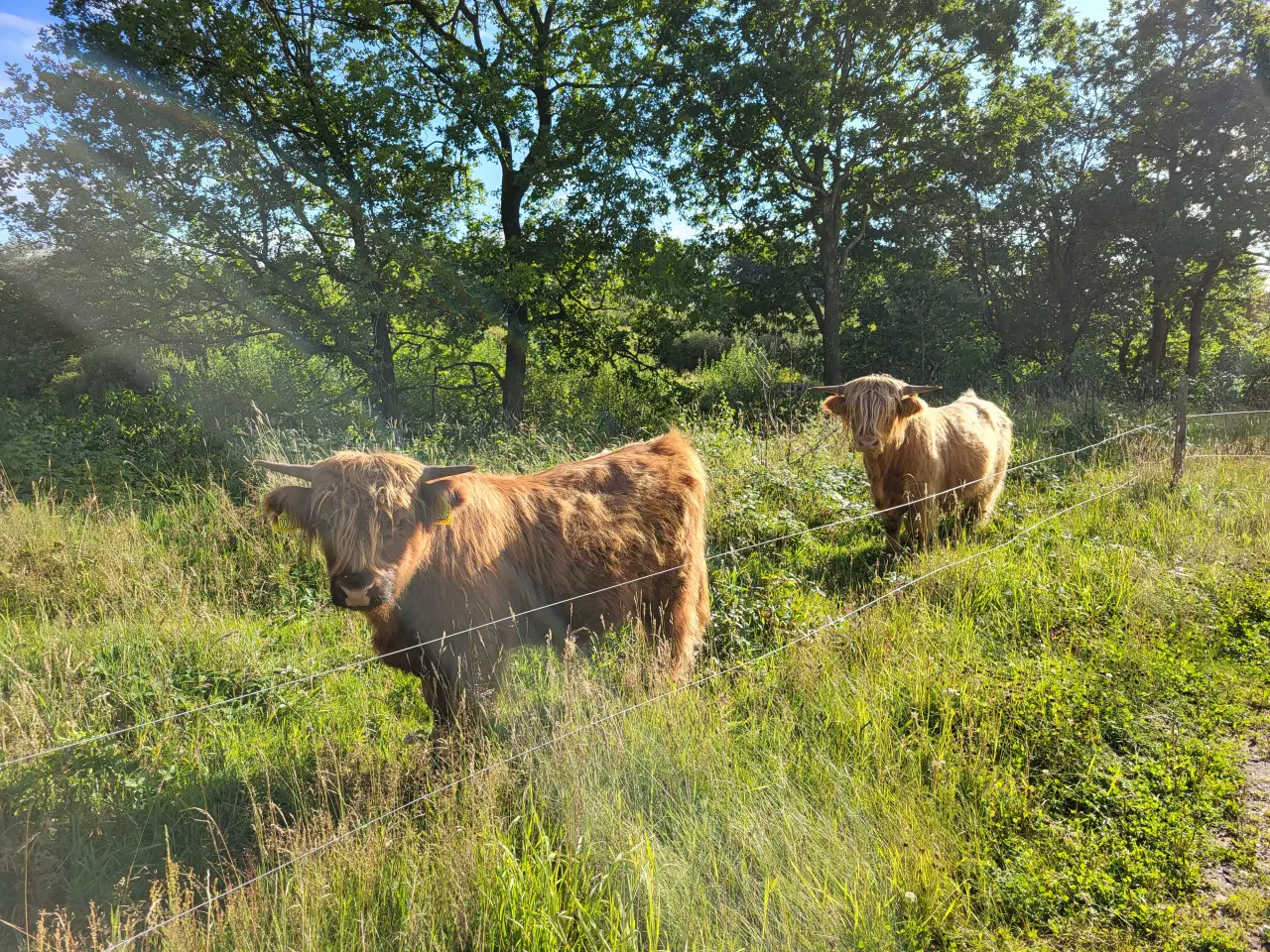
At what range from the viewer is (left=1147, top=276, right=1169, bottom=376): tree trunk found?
829 inches

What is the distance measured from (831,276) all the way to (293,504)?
1827 centimetres

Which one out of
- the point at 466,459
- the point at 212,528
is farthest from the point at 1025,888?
the point at 466,459

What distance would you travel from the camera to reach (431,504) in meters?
3.00

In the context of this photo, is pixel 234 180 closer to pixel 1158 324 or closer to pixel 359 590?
pixel 359 590

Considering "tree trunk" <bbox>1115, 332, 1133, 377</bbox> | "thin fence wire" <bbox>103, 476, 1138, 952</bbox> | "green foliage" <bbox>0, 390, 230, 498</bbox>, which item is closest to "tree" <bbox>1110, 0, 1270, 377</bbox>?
"tree trunk" <bbox>1115, 332, 1133, 377</bbox>

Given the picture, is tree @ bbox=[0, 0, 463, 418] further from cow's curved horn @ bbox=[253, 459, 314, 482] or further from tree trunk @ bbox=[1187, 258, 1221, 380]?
tree trunk @ bbox=[1187, 258, 1221, 380]

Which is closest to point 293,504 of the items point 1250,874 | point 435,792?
point 435,792

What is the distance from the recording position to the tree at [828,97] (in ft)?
50.2

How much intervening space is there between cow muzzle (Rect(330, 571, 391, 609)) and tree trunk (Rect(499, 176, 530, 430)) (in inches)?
462

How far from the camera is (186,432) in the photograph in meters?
9.38

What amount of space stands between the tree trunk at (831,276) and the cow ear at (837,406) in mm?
12645

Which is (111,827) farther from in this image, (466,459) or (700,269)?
(700,269)

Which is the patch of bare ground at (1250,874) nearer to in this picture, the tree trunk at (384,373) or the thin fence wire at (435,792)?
the thin fence wire at (435,792)

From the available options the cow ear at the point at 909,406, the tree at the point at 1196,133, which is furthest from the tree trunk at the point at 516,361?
the tree at the point at 1196,133
